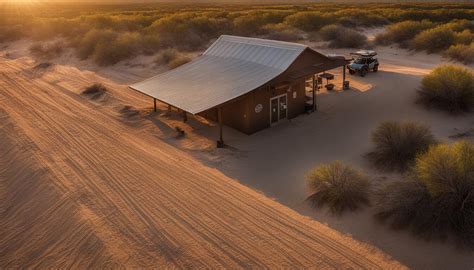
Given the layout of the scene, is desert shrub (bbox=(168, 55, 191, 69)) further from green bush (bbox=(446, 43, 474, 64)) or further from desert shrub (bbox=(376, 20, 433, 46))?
desert shrub (bbox=(376, 20, 433, 46))

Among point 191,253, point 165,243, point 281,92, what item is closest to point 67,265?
point 165,243

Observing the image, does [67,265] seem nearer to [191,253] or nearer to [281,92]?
[191,253]

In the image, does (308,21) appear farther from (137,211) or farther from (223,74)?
(137,211)

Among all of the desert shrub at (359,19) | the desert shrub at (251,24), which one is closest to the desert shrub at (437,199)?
the desert shrub at (251,24)

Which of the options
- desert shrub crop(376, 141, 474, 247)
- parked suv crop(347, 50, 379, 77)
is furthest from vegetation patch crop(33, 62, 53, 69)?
desert shrub crop(376, 141, 474, 247)

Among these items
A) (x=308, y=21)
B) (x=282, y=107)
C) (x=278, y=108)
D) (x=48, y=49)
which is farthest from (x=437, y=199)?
(x=308, y=21)

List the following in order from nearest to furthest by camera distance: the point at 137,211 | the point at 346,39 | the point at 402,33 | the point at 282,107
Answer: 1. the point at 137,211
2. the point at 282,107
3. the point at 346,39
4. the point at 402,33
